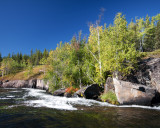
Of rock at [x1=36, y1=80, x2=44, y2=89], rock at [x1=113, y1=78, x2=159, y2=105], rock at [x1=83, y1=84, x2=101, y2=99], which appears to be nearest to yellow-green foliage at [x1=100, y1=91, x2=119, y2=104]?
rock at [x1=113, y1=78, x2=159, y2=105]

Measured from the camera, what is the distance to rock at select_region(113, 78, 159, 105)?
463 inches

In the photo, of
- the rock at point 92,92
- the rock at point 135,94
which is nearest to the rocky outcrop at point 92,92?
the rock at point 92,92

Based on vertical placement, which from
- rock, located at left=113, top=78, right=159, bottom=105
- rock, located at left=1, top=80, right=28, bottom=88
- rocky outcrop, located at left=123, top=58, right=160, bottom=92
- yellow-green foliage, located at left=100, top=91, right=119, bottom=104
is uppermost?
rocky outcrop, located at left=123, top=58, right=160, bottom=92

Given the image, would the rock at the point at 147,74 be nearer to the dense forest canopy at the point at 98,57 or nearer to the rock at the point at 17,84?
the dense forest canopy at the point at 98,57

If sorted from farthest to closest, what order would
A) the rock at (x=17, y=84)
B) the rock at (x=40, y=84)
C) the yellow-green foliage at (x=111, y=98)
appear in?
1. the rock at (x=17, y=84)
2. the rock at (x=40, y=84)
3. the yellow-green foliage at (x=111, y=98)

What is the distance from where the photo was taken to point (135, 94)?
1214 cm

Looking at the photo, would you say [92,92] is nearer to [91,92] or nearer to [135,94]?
[91,92]

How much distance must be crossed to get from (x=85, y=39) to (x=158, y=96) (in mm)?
20475

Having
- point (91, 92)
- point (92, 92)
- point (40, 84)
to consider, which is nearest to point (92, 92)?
point (92, 92)

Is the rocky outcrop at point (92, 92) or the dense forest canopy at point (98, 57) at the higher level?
the dense forest canopy at point (98, 57)

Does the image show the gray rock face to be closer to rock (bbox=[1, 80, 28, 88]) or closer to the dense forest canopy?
the dense forest canopy

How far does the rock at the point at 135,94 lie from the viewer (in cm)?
1175

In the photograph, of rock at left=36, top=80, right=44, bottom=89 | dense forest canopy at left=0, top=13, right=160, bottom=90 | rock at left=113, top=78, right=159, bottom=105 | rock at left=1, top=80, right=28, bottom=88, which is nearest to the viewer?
rock at left=113, top=78, right=159, bottom=105

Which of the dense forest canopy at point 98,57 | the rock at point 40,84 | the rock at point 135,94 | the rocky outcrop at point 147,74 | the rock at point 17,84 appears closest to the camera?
the rock at point 135,94
